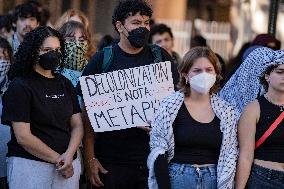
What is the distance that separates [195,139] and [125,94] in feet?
3.64

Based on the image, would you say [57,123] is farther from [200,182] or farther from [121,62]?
[200,182]

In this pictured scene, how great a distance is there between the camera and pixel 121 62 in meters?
5.79

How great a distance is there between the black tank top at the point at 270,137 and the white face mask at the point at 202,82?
41cm

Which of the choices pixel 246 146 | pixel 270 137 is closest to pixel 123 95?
pixel 246 146

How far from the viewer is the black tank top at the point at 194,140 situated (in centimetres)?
490

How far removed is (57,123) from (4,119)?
386mm

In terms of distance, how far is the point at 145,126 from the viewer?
5.70m

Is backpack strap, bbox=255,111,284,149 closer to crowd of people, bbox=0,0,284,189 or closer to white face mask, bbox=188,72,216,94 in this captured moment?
crowd of people, bbox=0,0,284,189

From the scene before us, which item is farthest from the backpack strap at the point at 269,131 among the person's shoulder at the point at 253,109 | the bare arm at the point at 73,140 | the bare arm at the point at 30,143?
the bare arm at the point at 30,143

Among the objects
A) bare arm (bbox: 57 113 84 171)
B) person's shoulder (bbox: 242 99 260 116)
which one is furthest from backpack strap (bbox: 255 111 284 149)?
bare arm (bbox: 57 113 84 171)

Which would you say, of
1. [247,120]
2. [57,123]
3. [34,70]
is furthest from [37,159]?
[247,120]

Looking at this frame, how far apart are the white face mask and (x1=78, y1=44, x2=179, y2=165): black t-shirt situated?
0.87m

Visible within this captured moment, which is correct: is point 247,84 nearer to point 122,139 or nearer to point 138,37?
point 138,37

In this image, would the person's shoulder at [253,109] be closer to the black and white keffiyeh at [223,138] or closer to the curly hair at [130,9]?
the black and white keffiyeh at [223,138]
